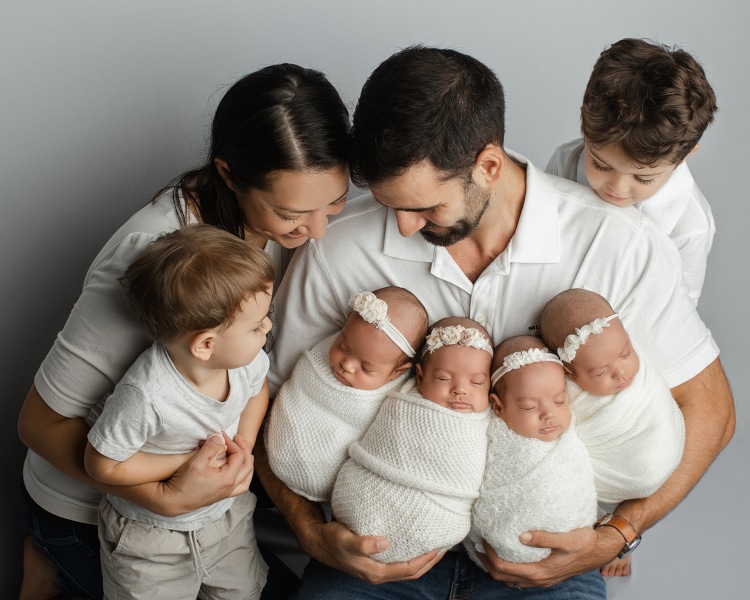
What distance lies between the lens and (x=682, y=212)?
2.36 m

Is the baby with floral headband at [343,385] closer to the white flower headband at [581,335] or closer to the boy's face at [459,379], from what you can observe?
the boy's face at [459,379]

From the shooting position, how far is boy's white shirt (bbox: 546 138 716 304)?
2.32m

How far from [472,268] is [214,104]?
2.94 ft

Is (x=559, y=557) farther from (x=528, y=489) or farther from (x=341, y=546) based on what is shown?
(x=341, y=546)

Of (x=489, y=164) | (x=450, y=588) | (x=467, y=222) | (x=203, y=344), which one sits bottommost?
(x=450, y=588)

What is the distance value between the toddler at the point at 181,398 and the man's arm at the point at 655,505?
655 millimetres

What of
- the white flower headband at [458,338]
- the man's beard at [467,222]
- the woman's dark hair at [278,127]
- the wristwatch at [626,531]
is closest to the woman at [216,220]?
the woman's dark hair at [278,127]

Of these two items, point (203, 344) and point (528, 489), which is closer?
point (203, 344)

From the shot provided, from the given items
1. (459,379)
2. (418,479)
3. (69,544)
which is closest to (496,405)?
(459,379)

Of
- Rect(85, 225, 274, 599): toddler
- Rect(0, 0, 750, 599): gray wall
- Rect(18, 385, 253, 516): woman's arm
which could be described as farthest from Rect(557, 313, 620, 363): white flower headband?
Rect(0, 0, 750, 599): gray wall

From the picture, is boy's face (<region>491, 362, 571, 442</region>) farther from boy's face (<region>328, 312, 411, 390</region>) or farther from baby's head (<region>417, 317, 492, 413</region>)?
boy's face (<region>328, 312, 411, 390</region>)

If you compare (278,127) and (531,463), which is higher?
(278,127)

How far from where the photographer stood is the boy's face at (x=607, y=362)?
1.94 m

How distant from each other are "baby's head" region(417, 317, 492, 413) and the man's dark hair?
0.35 meters
